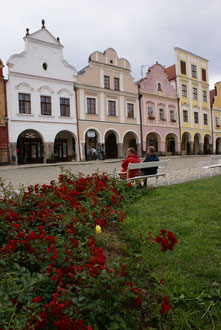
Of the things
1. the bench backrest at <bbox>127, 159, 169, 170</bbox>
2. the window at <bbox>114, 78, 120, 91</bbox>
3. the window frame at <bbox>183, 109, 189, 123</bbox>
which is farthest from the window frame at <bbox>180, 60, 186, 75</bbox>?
the bench backrest at <bbox>127, 159, 169, 170</bbox>

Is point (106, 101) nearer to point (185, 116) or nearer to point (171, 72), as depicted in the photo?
point (185, 116)

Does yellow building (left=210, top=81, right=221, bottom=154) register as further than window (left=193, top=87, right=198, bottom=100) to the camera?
Yes

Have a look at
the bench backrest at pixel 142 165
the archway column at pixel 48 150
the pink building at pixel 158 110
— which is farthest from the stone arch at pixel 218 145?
the bench backrest at pixel 142 165

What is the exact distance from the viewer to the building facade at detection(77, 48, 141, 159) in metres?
23.0

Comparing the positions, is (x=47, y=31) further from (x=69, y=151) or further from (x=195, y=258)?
(x=195, y=258)

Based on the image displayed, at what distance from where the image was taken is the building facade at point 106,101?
23047 mm

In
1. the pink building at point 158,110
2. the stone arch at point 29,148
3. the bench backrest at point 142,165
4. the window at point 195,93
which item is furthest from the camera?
the window at point 195,93

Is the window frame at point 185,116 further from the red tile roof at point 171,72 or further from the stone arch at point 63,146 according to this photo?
the stone arch at point 63,146

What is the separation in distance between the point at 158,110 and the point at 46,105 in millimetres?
13879

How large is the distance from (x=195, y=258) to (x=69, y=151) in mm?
23578

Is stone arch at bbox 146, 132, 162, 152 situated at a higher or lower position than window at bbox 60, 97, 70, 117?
lower

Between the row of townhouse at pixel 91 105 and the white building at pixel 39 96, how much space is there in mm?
73

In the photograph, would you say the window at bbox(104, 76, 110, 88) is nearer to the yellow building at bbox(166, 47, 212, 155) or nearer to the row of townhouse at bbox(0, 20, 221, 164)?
the row of townhouse at bbox(0, 20, 221, 164)

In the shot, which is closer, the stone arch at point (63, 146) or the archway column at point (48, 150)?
the archway column at point (48, 150)
